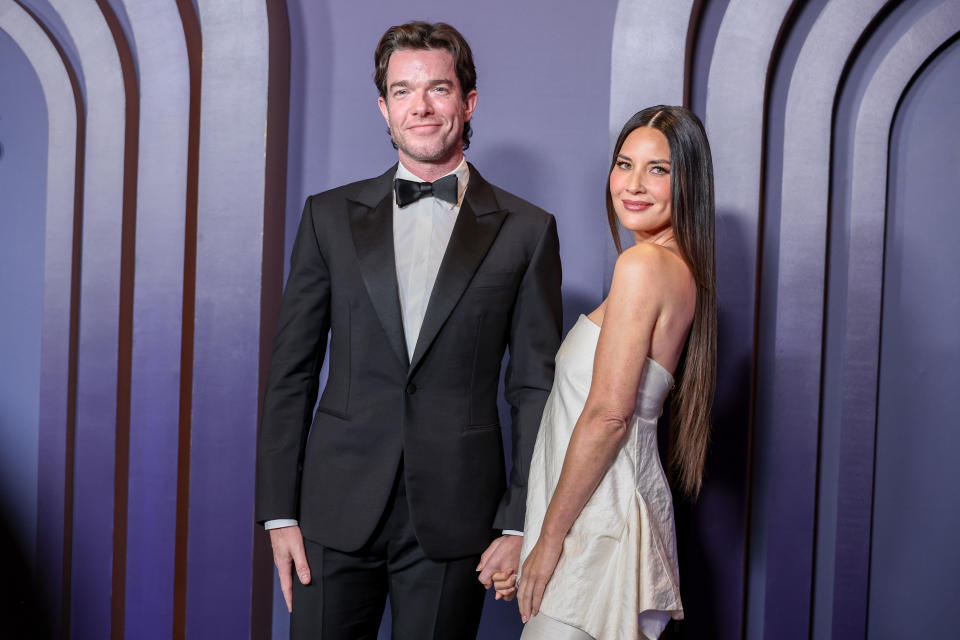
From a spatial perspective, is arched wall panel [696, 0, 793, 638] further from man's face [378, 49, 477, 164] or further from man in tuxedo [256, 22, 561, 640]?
man's face [378, 49, 477, 164]

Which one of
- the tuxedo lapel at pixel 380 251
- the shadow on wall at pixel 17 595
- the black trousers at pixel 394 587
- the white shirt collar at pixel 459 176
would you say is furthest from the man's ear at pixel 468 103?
the shadow on wall at pixel 17 595

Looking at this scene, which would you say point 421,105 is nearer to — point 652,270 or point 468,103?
point 468,103

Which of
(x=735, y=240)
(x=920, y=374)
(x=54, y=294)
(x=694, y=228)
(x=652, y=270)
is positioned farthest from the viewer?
(x=54, y=294)

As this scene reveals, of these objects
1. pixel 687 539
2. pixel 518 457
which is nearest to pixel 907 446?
pixel 687 539

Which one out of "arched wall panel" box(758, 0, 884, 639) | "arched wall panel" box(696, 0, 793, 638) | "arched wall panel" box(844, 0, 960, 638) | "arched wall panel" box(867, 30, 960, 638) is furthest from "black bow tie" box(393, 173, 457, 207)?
"arched wall panel" box(867, 30, 960, 638)

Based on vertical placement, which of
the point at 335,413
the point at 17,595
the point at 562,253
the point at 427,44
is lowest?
the point at 17,595

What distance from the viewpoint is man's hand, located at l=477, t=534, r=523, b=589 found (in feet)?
5.57

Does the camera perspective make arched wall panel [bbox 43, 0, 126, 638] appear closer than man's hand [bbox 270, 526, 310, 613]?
No

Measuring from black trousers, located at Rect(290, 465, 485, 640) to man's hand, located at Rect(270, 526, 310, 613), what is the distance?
0.05 ft

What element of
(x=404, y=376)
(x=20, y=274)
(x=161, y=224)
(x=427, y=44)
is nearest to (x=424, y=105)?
(x=427, y=44)

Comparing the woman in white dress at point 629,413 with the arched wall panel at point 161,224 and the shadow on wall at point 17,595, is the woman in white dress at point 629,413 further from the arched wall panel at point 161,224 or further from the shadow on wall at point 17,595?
the shadow on wall at point 17,595

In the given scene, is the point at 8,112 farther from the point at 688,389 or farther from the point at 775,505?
the point at 775,505

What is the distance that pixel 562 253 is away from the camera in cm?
254

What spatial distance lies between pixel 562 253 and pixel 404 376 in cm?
101
